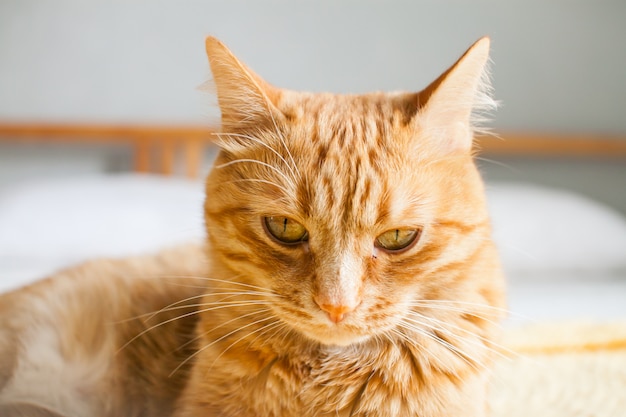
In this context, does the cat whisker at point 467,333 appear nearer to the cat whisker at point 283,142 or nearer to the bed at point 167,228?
the cat whisker at point 283,142

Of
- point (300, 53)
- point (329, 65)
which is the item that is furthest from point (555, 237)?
point (300, 53)

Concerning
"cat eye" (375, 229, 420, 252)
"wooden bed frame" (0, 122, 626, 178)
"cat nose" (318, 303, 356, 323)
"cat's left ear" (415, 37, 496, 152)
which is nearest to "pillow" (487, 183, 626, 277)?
"wooden bed frame" (0, 122, 626, 178)

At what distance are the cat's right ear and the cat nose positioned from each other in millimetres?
372

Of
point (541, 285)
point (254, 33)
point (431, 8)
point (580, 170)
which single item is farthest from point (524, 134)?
point (254, 33)

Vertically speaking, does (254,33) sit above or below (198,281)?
above

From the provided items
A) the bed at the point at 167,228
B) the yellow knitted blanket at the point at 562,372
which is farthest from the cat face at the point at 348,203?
the bed at the point at 167,228

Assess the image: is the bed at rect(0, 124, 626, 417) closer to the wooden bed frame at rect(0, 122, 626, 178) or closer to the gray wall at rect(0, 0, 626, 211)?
A: the wooden bed frame at rect(0, 122, 626, 178)

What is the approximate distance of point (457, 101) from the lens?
1062mm

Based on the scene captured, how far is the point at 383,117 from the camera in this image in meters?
1.08

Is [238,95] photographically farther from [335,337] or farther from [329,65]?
[329,65]

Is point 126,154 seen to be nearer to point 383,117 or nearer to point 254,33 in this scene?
point 254,33

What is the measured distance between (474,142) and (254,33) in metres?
2.14

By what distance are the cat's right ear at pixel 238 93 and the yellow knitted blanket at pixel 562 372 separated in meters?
0.61

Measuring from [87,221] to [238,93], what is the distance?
1.54m
